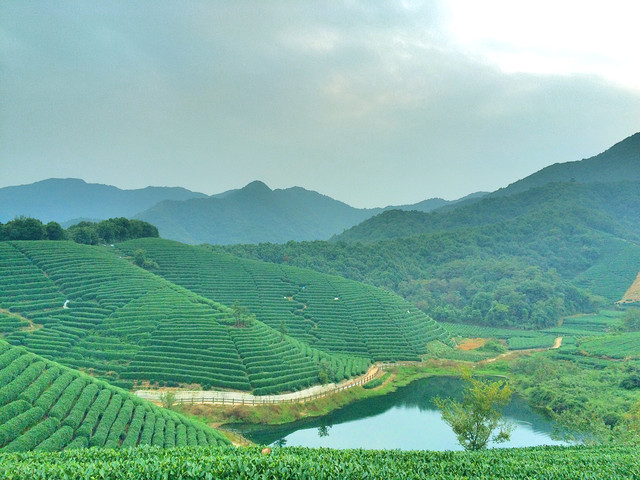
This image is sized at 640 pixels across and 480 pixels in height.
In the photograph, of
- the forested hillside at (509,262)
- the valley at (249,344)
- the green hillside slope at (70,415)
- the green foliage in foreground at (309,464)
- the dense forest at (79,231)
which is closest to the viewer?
the green foliage in foreground at (309,464)

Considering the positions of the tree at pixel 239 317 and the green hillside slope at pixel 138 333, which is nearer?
the green hillside slope at pixel 138 333

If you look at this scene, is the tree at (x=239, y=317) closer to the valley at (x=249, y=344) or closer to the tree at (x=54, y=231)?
the valley at (x=249, y=344)

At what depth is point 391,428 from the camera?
37.0 m

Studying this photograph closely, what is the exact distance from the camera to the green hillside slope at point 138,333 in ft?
122

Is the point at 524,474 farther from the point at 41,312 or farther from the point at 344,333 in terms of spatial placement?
the point at 41,312

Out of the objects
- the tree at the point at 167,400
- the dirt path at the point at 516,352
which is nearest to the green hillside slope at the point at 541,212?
the dirt path at the point at 516,352

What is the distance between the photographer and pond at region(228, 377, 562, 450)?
109ft

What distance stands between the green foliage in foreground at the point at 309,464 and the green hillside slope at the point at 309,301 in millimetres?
32877

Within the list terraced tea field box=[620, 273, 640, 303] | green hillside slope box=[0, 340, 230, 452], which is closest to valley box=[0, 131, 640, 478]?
green hillside slope box=[0, 340, 230, 452]

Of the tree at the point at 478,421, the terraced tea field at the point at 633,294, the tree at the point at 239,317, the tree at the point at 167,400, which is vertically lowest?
the terraced tea field at the point at 633,294

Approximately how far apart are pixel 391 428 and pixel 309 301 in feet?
88.2

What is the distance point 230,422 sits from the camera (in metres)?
34.3

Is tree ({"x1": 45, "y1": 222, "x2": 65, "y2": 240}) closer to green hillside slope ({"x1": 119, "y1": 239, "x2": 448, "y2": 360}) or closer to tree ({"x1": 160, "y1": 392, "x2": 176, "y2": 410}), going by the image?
green hillside slope ({"x1": 119, "y1": 239, "x2": 448, "y2": 360})

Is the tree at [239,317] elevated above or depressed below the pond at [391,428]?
above
